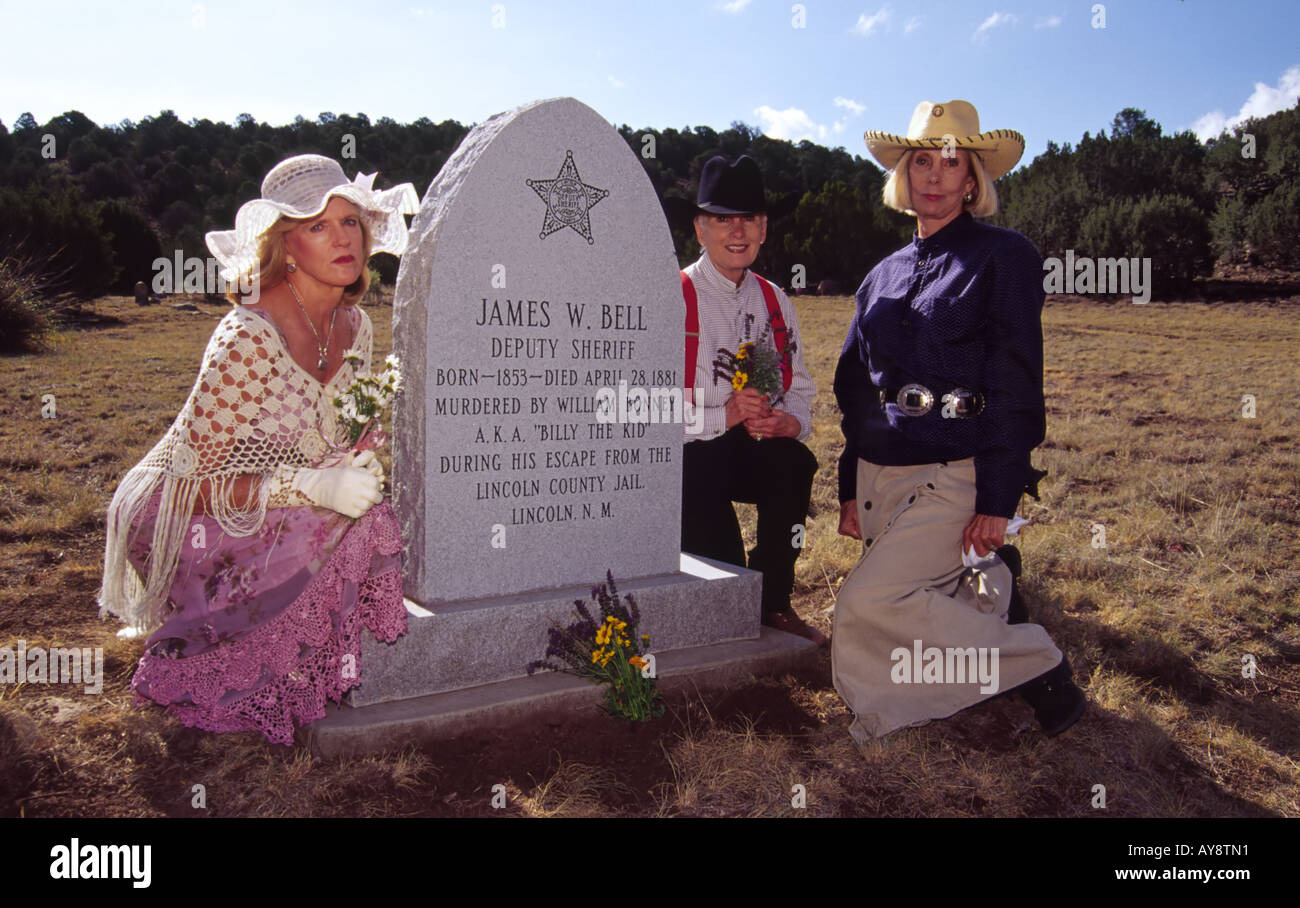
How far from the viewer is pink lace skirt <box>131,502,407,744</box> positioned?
3014 mm

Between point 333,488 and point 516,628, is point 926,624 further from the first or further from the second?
point 333,488

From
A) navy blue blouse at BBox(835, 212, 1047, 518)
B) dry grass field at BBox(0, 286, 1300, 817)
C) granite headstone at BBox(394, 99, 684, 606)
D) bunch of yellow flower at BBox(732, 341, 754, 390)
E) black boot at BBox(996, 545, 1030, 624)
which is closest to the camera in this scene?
dry grass field at BBox(0, 286, 1300, 817)

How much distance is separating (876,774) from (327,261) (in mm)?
2535

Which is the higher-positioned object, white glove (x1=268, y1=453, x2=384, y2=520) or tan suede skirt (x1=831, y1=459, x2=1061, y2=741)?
white glove (x1=268, y1=453, x2=384, y2=520)

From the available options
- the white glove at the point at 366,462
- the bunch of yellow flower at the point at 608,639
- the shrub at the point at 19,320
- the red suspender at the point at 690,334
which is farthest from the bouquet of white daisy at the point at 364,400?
the shrub at the point at 19,320

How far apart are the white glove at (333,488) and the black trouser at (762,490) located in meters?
1.59

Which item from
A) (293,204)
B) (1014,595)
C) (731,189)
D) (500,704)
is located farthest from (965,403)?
(293,204)

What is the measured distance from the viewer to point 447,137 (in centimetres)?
4819

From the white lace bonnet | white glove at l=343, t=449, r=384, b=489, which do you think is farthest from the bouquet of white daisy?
the white lace bonnet

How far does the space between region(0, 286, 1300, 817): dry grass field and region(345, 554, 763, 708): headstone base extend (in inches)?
10.7

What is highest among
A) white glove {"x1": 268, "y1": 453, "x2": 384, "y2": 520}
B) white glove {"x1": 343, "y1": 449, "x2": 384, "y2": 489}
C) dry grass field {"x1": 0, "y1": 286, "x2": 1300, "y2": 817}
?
white glove {"x1": 343, "y1": 449, "x2": 384, "y2": 489}

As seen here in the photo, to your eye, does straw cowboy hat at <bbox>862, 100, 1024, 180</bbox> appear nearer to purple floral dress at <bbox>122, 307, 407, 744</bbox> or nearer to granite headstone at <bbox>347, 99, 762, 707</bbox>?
granite headstone at <bbox>347, 99, 762, 707</bbox>

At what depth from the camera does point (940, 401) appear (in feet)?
10.6

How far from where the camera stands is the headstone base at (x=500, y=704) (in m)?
3.00
